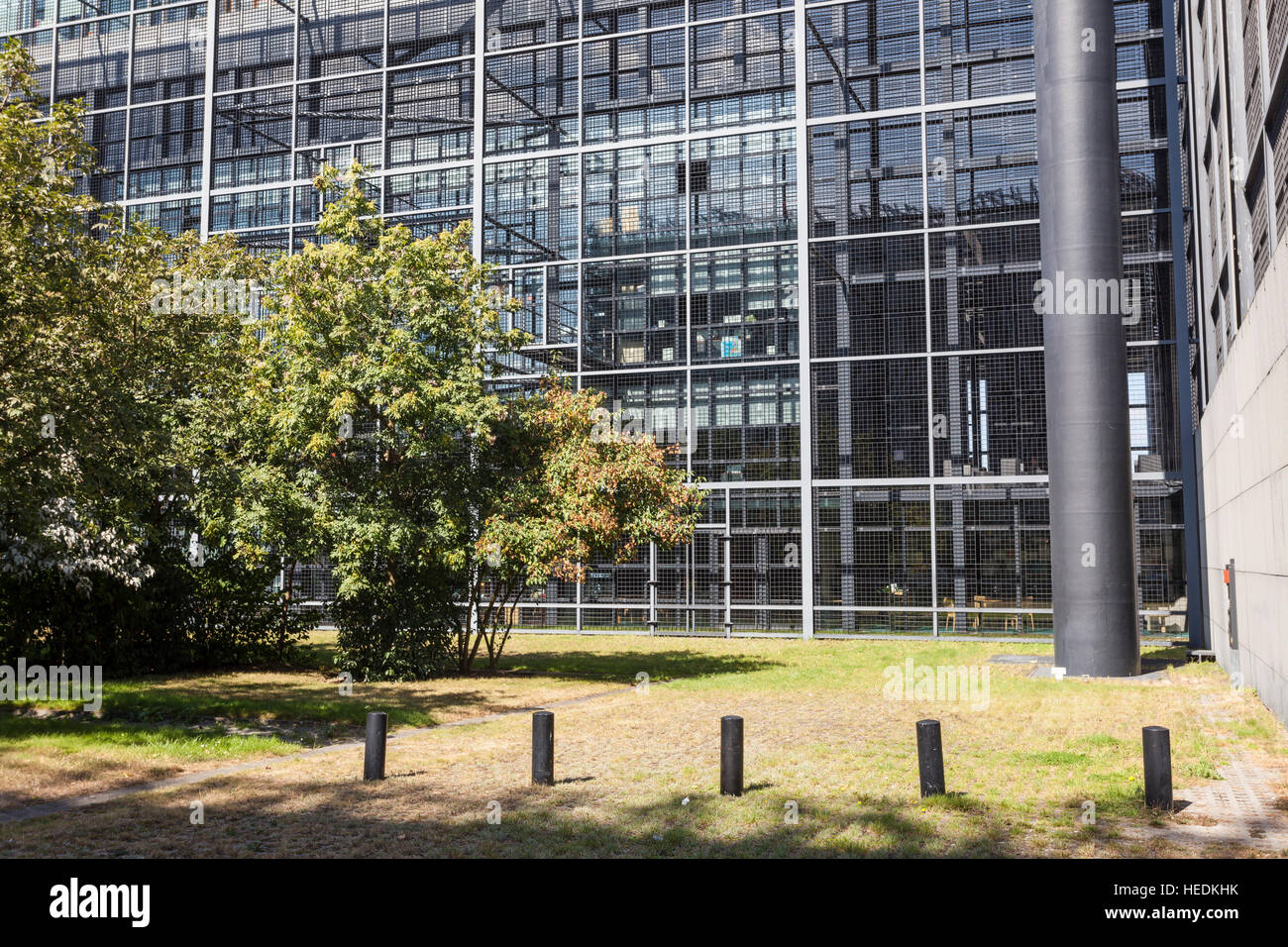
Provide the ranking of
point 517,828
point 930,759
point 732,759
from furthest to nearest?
point 732,759, point 930,759, point 517,828

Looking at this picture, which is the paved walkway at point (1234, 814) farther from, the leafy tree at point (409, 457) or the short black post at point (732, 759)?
the leafy tree at point (409, 457)

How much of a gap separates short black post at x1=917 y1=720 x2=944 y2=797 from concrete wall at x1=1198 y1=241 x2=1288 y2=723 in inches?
217

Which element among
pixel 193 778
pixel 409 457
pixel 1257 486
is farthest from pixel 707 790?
pixel 409 457

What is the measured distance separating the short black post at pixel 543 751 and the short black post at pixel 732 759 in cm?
165

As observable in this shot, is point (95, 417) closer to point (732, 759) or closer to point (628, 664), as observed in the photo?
point (732, 759)

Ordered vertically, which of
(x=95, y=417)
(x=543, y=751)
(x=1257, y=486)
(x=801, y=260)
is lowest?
(x=543, y=751)

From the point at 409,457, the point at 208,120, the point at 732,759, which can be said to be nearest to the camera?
the point at 732,759

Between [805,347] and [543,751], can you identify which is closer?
[543,751]

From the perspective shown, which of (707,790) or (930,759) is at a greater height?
(930,759)

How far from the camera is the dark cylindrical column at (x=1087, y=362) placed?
1927cm

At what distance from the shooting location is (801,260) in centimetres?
2867

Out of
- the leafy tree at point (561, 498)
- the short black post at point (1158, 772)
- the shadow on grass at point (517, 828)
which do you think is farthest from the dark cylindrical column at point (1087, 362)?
the shadow on grass at point (517, 828)

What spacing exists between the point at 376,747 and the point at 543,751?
5.33ft

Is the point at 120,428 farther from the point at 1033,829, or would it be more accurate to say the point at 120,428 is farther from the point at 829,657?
the point at 829,657
